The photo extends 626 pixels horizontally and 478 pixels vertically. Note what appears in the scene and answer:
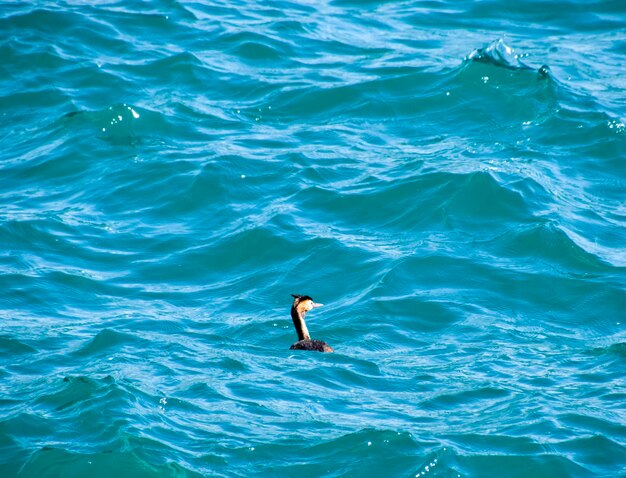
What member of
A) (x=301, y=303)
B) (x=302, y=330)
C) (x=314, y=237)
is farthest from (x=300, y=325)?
(x=314, y=237)

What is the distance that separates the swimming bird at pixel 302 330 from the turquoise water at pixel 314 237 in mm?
119

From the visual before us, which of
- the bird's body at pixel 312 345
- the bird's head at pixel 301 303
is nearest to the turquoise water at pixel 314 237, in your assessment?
the bird's body at pixel 312 345

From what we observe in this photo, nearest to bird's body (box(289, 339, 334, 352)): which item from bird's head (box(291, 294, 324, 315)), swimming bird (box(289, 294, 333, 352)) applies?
swimming bird (box(289, 294, 333, 352))

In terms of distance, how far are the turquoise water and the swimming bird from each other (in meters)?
0.12

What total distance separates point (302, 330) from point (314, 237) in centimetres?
243

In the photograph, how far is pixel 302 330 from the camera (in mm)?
8359

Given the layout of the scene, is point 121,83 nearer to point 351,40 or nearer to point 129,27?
point 129,27

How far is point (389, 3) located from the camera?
17359mm

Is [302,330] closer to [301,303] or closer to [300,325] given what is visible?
[300,325]

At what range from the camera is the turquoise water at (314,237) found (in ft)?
23.2

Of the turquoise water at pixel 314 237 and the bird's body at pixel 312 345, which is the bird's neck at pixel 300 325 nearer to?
the bird's body at pixel 312 345

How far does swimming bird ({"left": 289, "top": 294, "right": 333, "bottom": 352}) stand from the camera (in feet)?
27.2

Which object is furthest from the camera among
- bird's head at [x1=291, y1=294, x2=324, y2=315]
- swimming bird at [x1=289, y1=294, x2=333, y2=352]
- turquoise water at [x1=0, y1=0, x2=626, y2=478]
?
bird's head at [x1=291, y1=294, x2=324, y2=315]

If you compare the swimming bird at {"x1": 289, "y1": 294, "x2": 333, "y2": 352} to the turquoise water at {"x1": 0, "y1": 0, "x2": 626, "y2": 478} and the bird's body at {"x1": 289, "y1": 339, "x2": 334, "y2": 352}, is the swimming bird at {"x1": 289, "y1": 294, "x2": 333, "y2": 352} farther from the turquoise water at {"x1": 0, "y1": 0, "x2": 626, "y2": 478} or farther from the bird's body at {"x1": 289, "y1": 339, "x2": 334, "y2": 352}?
the turquoise water at {"x1": 0, "y1": 0, "x2": 626, "y2": 478}
